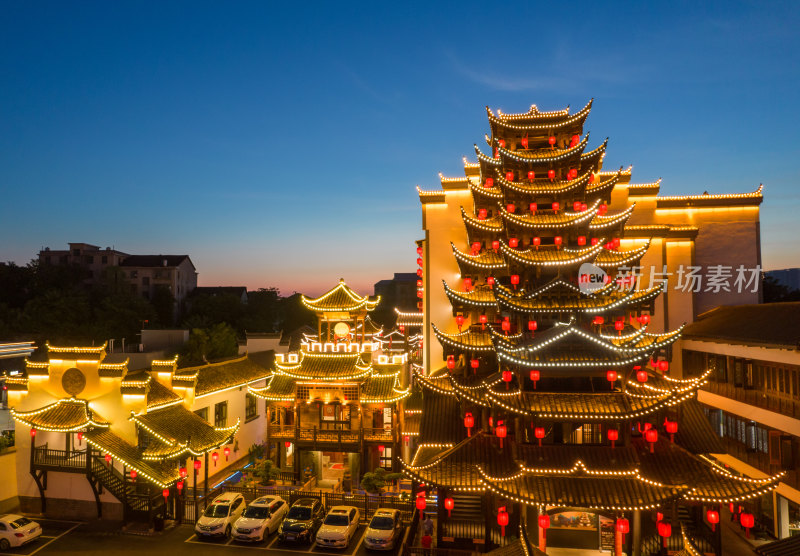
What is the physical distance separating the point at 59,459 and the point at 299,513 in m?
12.3

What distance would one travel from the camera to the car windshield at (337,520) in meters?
21.8

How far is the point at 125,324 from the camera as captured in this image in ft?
200

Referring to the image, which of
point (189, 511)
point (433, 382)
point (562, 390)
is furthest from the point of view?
point (189, 511)

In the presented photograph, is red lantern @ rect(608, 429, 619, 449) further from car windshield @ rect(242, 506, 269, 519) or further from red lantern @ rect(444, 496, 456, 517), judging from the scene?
car windshield @ rect(242, 506, 269, 519)

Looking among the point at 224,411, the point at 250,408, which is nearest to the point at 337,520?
the point at 224,411

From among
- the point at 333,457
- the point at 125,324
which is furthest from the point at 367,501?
the point at 125,324

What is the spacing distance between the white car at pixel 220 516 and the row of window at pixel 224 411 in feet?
20.3

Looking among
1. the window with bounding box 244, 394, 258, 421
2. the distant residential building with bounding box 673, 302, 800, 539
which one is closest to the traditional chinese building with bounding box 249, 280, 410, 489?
the window with bounding box 244, 394, 258, 421

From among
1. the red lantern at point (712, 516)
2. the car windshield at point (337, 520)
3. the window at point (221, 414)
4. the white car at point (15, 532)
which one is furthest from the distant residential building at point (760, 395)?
the white car at point (15, 532)

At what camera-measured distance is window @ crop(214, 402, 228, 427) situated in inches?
1193

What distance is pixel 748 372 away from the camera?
23625 millimetres

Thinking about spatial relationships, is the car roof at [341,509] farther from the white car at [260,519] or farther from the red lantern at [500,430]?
the red lantern at [500,430]

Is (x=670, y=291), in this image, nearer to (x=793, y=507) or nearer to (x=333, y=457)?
(x=793, y=507)

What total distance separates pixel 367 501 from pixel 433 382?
7843 mm
